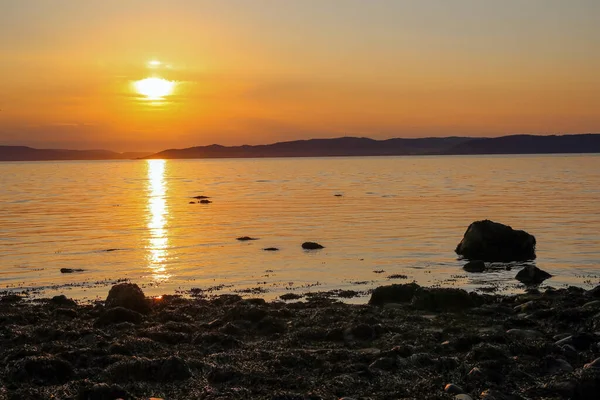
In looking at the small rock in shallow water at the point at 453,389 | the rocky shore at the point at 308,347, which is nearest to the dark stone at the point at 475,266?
the rocky shore at the point at 308,347

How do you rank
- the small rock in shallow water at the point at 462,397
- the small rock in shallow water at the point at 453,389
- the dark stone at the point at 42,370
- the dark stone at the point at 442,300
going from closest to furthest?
the small rock in shallow water at the point at 462,397, the small rock in shallow water at the point at 453,389, the dark stone at the point at 42,370, the dark stone at the point at 442,300

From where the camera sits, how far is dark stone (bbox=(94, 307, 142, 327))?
52.1 ft

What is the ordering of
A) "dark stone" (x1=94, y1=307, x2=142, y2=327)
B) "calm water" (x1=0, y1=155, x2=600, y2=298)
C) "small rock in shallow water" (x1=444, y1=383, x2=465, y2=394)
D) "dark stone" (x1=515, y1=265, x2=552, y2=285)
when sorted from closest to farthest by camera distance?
"small rock in shallow water" (x1=444, y1=383, x2=465, y2=394) → "dark stone" (x1=94, y1=307, x2=142, y2=327) → "dark stone" (x1=515, y1=265, x2=552, y2=285) → "calm water" (x1=0, y1=155, x2=600, y2=298)

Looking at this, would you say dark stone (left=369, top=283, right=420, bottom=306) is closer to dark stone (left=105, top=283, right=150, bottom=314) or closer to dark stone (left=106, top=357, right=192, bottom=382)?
dark stone (left=105, top=283, right=150, bottom=314)

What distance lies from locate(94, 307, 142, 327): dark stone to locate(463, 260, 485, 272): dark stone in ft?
45.3

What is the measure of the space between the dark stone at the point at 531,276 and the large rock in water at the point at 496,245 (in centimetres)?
452

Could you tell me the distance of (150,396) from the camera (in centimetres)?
1043

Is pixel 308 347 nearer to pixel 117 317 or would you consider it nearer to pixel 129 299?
pixel 117 317

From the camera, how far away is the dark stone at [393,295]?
730 inches

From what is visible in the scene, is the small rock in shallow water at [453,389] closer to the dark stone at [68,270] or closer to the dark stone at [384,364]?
the dark stone at [384,364]

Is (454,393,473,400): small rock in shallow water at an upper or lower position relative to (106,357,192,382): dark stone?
upper

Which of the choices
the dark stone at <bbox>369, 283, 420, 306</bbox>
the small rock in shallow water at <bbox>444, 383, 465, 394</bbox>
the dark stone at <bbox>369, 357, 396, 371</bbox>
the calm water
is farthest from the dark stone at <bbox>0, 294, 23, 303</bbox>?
the small rock in shallow water at <bbox>444, 383, 465, 394</bbox>

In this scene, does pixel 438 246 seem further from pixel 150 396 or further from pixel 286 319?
pixel 150 396

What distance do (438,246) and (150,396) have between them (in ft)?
75.3
